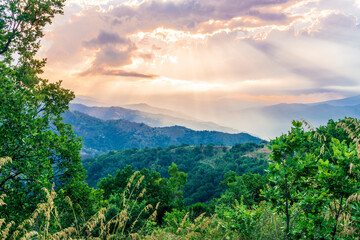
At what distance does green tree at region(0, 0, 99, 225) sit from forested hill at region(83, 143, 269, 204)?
300 feet

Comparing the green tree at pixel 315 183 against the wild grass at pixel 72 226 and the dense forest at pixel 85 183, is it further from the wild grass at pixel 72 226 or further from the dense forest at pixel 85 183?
the wild grass at pixel 72 226

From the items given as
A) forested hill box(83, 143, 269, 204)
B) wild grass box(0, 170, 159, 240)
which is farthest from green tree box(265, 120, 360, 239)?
forested hill box(83, 143, 269, 204)

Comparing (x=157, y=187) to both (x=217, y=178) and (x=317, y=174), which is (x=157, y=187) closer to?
(x=317, y=174)

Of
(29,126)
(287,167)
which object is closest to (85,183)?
(29,126)

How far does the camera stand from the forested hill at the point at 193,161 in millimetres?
107000

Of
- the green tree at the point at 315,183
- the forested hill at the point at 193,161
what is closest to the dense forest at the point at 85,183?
the green tree at the point at 315,183

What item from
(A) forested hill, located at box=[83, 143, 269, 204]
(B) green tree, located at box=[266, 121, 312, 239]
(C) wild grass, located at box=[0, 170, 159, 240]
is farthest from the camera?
(A) forested hill, located at box=[83, 143, 269, 204]

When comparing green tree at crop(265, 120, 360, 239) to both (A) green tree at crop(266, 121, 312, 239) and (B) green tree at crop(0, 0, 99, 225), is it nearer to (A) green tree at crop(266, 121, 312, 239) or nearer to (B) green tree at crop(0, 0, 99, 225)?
(A) green tree at crop(266, 121, 312, 239)

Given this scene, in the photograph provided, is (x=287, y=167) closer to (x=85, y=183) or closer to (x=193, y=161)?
(x=85, y=183)

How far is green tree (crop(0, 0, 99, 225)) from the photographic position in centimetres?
916

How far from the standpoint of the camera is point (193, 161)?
493 ft

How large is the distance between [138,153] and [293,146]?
6591 inches

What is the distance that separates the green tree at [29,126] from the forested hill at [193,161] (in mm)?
91450

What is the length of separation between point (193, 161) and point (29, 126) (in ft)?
472
